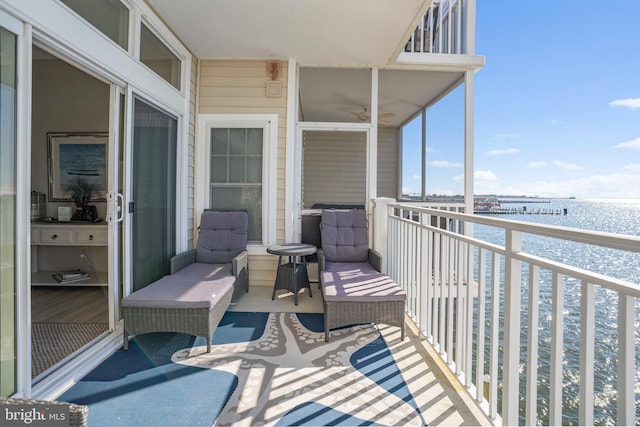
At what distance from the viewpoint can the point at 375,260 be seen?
11.4ft

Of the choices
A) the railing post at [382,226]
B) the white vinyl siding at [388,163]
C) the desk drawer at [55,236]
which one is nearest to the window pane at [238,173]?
the railing post at [382,226]

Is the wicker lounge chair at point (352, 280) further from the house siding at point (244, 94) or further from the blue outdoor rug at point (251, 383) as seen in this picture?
the house siding at point (244, 94)

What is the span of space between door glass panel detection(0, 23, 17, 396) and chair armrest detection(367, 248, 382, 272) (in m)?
2.75

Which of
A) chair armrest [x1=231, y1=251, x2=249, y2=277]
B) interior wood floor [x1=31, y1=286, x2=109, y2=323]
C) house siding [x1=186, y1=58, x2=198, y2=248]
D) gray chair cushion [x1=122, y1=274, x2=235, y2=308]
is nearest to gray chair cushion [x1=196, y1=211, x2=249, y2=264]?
chair armrest [x1=231, y1=251, x2=249, y2=277]

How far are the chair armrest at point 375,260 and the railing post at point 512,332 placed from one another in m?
1.88

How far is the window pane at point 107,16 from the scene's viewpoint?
7.09 feet

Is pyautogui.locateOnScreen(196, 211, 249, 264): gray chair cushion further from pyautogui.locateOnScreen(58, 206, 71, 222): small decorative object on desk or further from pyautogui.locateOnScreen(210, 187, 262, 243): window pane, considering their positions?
pyautogui.locateOnScreen(58, 206, 71, 222): small decorative object on desk

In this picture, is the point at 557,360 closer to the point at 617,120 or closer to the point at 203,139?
the point at 203,139

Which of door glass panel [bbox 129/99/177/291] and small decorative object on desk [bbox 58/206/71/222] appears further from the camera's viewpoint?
small decorative object on desk [bbox 58/206/71/222]

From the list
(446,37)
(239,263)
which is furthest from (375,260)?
(446,37)

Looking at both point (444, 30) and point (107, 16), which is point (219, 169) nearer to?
point (107, 16)

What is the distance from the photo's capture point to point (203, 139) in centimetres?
419

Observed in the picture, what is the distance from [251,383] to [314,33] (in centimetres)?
334

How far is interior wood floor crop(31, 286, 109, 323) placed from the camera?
3.04 m
